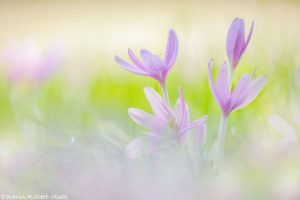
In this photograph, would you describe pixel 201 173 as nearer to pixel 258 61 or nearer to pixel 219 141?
pixel 219 141

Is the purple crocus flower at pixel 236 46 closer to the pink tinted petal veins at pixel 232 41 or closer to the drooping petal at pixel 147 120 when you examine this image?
the pink tinted petal veins at pixel 232 41

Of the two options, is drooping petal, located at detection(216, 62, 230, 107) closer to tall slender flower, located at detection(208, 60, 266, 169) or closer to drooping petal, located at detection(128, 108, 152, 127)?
tall slender flower, located at detection(208, 60, 266, 169)

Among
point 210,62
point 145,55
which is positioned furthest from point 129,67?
point 210,62

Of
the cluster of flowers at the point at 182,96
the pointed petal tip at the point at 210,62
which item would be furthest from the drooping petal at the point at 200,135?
the pointed petal tip at the point at 210,62

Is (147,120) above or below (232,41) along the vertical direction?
below

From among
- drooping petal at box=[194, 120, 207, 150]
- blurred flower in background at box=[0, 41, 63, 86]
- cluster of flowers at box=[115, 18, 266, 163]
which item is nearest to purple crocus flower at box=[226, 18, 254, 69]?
cluster of flowers at box=[115, 18, 266, 163]

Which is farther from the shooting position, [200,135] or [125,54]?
[125,54]

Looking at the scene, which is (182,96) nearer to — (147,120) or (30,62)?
(147,120)
